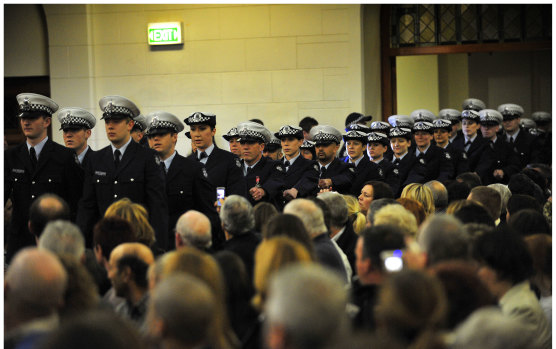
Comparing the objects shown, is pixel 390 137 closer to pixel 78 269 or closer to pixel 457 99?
pixel 78 269

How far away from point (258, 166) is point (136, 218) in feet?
11.3

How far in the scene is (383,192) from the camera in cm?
693

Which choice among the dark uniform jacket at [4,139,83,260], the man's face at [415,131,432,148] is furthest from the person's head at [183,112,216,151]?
the man's face at [415,131,432,148]

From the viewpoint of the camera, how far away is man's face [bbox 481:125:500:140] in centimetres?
1206

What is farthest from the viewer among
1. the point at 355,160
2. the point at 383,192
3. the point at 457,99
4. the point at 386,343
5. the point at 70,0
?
the point at 457,99

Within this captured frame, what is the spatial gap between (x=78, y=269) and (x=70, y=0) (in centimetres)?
953

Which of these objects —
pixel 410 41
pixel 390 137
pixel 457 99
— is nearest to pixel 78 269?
pixel 390 137

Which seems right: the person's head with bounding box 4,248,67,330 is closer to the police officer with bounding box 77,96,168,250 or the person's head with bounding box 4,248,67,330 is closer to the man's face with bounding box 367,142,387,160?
the police officer with bounding box 77,96,168,250

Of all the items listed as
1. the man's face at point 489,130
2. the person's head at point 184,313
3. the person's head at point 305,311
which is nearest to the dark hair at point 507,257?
the person's head at point 305,311

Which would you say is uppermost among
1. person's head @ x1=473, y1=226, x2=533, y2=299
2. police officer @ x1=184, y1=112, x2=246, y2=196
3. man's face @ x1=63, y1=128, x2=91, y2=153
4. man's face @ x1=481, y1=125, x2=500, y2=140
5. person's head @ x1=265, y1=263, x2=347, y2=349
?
man's face @ x1=63, y1=128, x2=91, y2=153

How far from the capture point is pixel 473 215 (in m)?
5.20

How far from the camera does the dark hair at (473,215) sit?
17.0ft

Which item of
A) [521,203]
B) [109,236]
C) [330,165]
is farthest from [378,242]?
[330,165]

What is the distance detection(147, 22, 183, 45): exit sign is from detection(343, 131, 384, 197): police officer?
12.7ft
